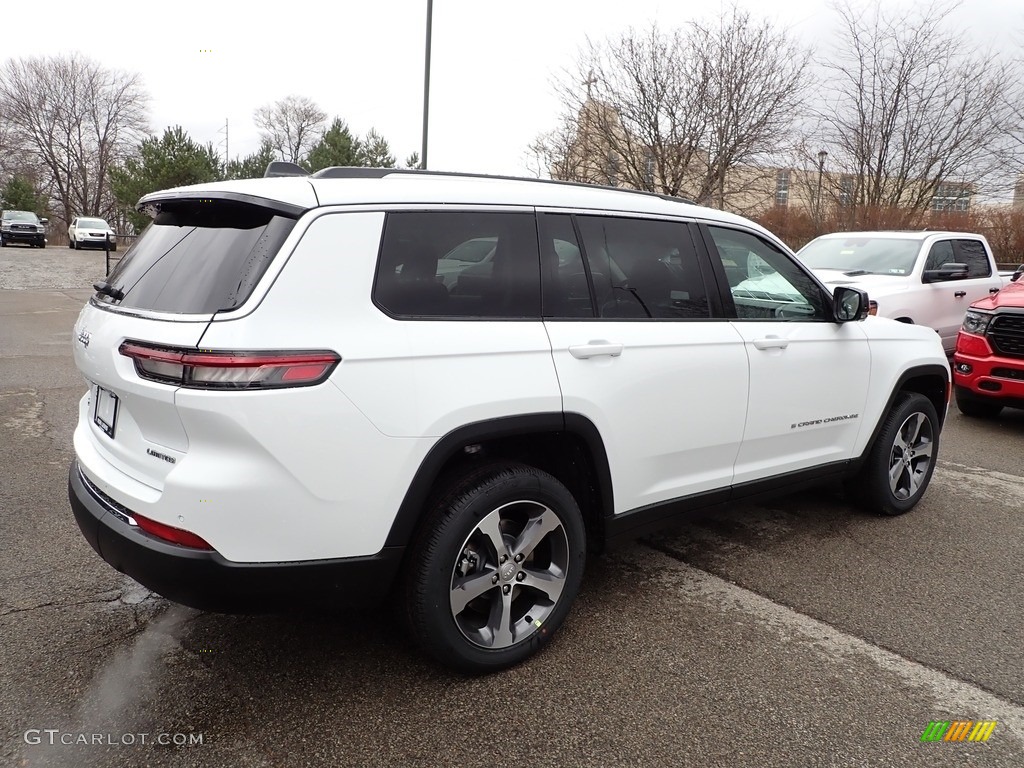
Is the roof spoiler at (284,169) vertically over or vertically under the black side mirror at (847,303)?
over

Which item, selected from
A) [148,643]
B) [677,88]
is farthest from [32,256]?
[148,643]

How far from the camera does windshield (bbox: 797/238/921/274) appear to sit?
863 centimetres

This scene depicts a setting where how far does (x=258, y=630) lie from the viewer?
118 inches

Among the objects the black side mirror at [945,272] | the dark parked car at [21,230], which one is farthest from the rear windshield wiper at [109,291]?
the dark parked car at [21,230]

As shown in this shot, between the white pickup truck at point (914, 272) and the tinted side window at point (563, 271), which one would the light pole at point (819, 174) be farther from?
the tinted side window at point (563, 271)

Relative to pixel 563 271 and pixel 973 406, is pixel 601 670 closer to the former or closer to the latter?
pixel 563 271

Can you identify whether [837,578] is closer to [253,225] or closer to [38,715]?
[253,225]

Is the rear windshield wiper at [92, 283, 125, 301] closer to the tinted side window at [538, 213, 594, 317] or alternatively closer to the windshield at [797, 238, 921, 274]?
the tinted side window at [538, 213, 594, 317]

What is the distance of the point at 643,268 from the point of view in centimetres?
318

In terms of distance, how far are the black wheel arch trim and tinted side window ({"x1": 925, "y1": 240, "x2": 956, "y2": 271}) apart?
294 inches

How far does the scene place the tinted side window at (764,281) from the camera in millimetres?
3562

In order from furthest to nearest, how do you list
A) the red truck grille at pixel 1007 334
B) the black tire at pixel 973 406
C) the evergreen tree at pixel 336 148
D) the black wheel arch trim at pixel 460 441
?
the evergreen tree at pixel 336 148, the black tire at pixel 973 406, the red truck grille at pixel 1007 334, the black wheel arch trim at pixel 460 441

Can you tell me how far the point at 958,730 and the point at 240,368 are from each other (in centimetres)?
257

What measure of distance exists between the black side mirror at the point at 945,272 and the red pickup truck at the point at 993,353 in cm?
101
